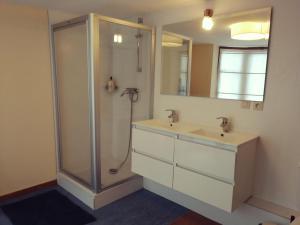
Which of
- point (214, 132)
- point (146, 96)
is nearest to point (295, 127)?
point (214, 132)

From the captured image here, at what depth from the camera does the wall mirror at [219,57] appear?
2.10m

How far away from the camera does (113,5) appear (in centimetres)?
260

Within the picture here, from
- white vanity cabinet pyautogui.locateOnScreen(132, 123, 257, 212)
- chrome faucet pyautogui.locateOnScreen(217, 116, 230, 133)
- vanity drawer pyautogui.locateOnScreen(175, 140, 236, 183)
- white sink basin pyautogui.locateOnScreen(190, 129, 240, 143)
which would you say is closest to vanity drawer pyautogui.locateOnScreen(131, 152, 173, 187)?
white vanity cabinet pyautogui.locateOnScreen(132, 123, 257, 212)

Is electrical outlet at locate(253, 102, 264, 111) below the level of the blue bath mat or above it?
above

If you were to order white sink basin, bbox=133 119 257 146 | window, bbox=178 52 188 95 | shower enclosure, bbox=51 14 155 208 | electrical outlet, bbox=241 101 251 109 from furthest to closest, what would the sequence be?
1. window, bbox=178 52 188 95
2. shower enclosure, bbox=51 14 155 208
3. electrical outlet, bbox=241 101 251 109
4. white sink basin, bbox=133 119 257 146

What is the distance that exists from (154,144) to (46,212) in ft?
4.62

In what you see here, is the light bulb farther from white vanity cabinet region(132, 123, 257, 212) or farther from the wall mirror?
white vanity cabinet region(132, 123, 257, 212)

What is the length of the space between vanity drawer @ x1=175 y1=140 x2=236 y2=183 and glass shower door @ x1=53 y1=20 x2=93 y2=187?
103 centimetres

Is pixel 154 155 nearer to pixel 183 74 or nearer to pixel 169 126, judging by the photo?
pixel 169 126

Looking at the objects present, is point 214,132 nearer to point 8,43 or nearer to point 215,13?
point 215,13

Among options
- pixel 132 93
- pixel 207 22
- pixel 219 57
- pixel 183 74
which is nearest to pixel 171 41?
pixel 183 74

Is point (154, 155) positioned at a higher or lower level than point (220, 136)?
lower

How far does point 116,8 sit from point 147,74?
2.82 feet

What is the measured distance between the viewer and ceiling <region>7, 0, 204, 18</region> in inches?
96.8
